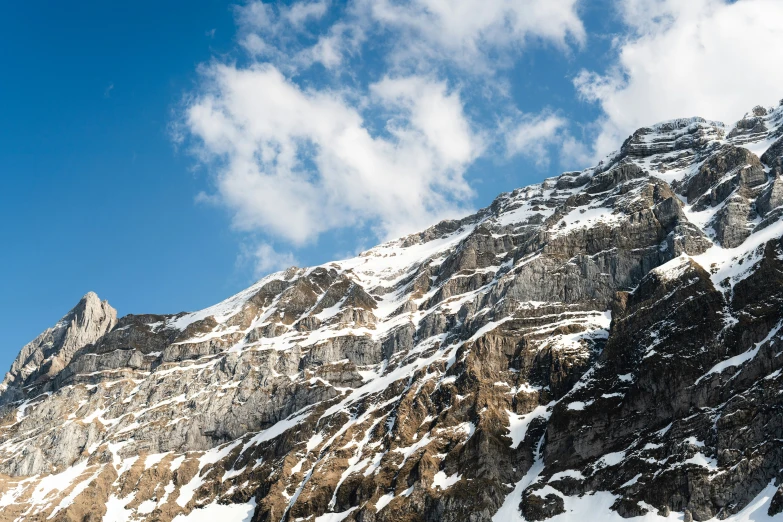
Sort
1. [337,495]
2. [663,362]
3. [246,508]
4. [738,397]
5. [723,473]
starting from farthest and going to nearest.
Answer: [246,508] → [337,495] → [663,362] → [738,397] → [723,473]

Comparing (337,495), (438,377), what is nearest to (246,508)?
(337,495)

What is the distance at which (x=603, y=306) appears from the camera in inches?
7653

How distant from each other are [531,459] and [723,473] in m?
42.3

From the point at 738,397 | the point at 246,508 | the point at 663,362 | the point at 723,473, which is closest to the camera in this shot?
the point at 723,473

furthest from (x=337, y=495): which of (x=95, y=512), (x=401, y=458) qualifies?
(x=95, y=512)

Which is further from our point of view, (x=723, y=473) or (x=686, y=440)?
(x=686, y=440)

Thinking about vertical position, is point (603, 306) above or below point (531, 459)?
above

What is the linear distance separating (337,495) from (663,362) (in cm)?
7781

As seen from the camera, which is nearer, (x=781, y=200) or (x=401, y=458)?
(x=401, y=458)

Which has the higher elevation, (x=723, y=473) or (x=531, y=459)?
(x=531, y=459)

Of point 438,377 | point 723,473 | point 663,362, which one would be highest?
point 438,377

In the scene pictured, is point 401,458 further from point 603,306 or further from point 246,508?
point 603,306

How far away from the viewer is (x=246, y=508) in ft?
609

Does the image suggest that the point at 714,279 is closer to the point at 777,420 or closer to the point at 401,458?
the point at 777,420
